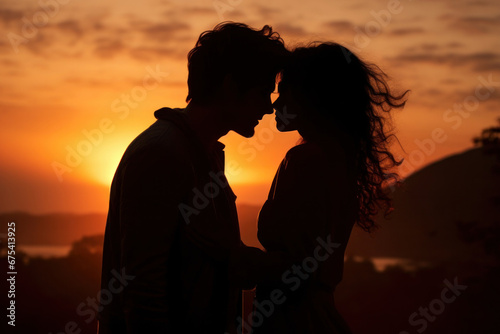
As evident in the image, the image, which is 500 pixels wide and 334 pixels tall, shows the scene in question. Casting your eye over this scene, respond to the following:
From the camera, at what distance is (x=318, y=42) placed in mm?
3740

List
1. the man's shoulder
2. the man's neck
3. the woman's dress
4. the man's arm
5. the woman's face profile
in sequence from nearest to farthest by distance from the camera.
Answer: the man's arm, the man's shoulder, the woman's dress, the man's neck, the woman's face profile

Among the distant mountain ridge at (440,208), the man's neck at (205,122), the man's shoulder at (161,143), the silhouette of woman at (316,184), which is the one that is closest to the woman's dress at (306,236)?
the silhouette of woman at (316,184)

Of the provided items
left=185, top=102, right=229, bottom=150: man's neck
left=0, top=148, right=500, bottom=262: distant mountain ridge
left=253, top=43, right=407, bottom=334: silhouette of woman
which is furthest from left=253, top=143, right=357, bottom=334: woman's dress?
left=0, top=148, right=500, bottom=262: distant mountain ridge

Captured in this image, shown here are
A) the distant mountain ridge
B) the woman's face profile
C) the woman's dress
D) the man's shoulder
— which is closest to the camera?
the man's shoulder

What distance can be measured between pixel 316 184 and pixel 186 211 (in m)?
0.72

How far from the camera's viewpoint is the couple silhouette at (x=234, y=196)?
304 centimetres

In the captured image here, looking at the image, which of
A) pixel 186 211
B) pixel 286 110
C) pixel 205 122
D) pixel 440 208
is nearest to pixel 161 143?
pixel 186 211

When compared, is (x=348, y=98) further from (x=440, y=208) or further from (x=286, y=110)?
(x=440, y=208)

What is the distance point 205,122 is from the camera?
3.53m

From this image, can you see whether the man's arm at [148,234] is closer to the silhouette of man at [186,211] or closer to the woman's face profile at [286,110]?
the silhouette of man at [186,211]

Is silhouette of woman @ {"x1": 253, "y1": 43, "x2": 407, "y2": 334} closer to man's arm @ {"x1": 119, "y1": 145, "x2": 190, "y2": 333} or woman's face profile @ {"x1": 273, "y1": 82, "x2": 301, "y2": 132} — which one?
woman's face profile @ {"x1": 273, "y1": 82, "x2": 301, "y2": 132}

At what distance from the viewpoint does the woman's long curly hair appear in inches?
142

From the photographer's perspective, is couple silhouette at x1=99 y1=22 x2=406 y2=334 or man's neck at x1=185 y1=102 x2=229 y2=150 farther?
man's neck at x1=185 y1=102 x2=229 y2=150

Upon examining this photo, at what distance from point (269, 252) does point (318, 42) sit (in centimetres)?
123
